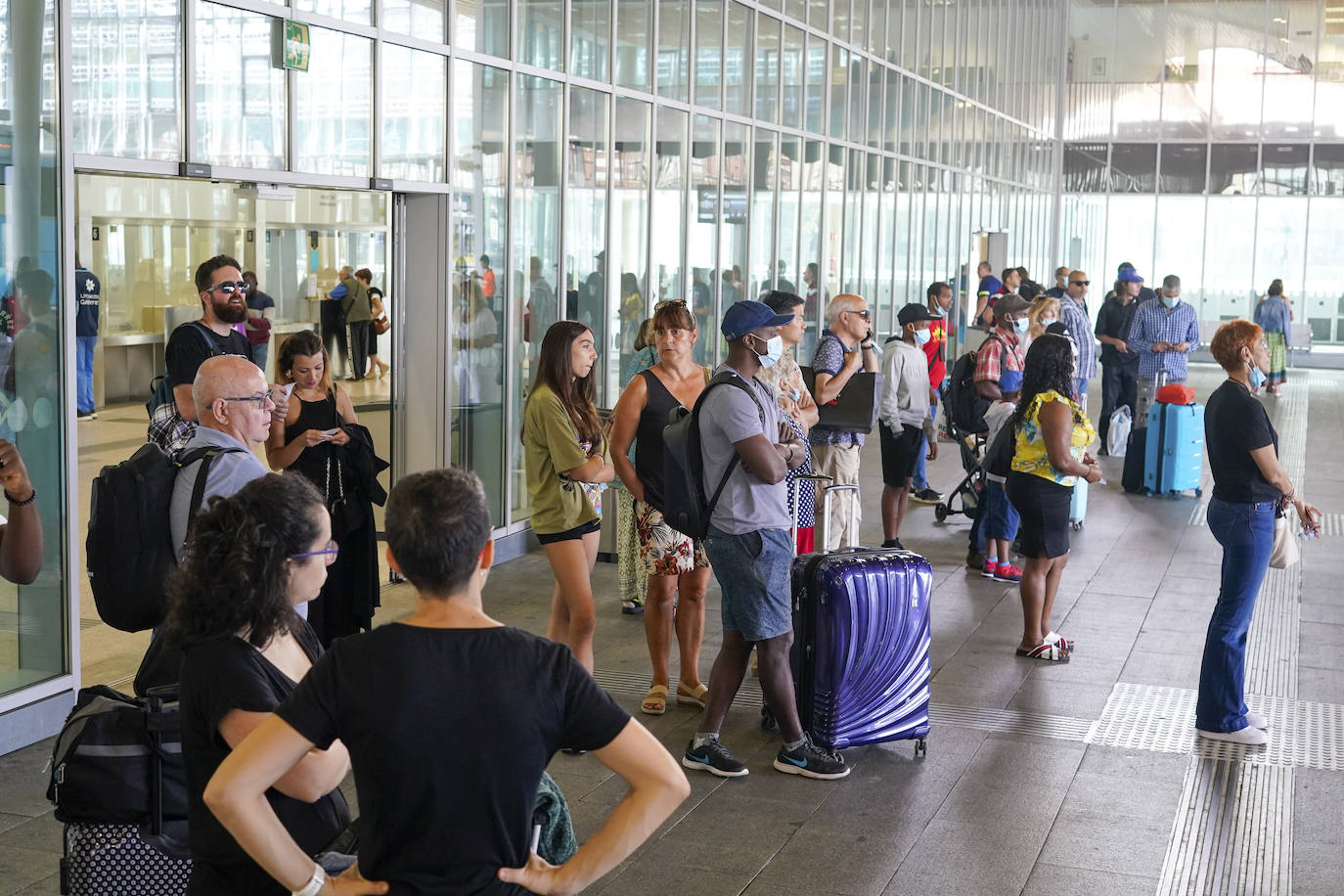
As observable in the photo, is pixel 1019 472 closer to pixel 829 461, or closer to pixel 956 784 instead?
pixel 829 461

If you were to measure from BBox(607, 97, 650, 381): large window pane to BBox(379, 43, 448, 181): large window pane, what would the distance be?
2.51m

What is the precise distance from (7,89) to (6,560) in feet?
Result: 8.13

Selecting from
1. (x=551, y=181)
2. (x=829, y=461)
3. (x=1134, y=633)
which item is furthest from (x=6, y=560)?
(x=551, y=181)

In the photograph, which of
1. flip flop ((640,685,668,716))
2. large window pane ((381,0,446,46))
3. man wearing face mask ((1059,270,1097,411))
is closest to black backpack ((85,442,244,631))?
flip flop ((640,685,668,716))

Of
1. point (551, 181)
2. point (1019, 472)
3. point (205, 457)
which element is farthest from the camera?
point (551, 181)

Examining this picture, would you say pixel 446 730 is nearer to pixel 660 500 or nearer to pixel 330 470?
pixel 660 500

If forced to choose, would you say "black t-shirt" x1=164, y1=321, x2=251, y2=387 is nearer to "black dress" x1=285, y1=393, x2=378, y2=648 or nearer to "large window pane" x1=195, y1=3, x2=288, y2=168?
"black dress" x1=285, y1=393, x2=378, y2=648

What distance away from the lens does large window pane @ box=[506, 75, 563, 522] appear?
399 inches

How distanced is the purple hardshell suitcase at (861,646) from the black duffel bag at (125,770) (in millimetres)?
3127

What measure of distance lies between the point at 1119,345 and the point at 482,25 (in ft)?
29.7

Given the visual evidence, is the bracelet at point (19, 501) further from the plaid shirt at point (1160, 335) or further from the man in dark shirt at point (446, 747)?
the plaid shirt at point (1160, 335)

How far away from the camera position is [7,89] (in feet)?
18.3

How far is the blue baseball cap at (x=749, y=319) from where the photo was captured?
5.39 meters

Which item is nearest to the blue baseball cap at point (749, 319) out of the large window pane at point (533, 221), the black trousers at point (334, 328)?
the large window pane at point (533, 221)
